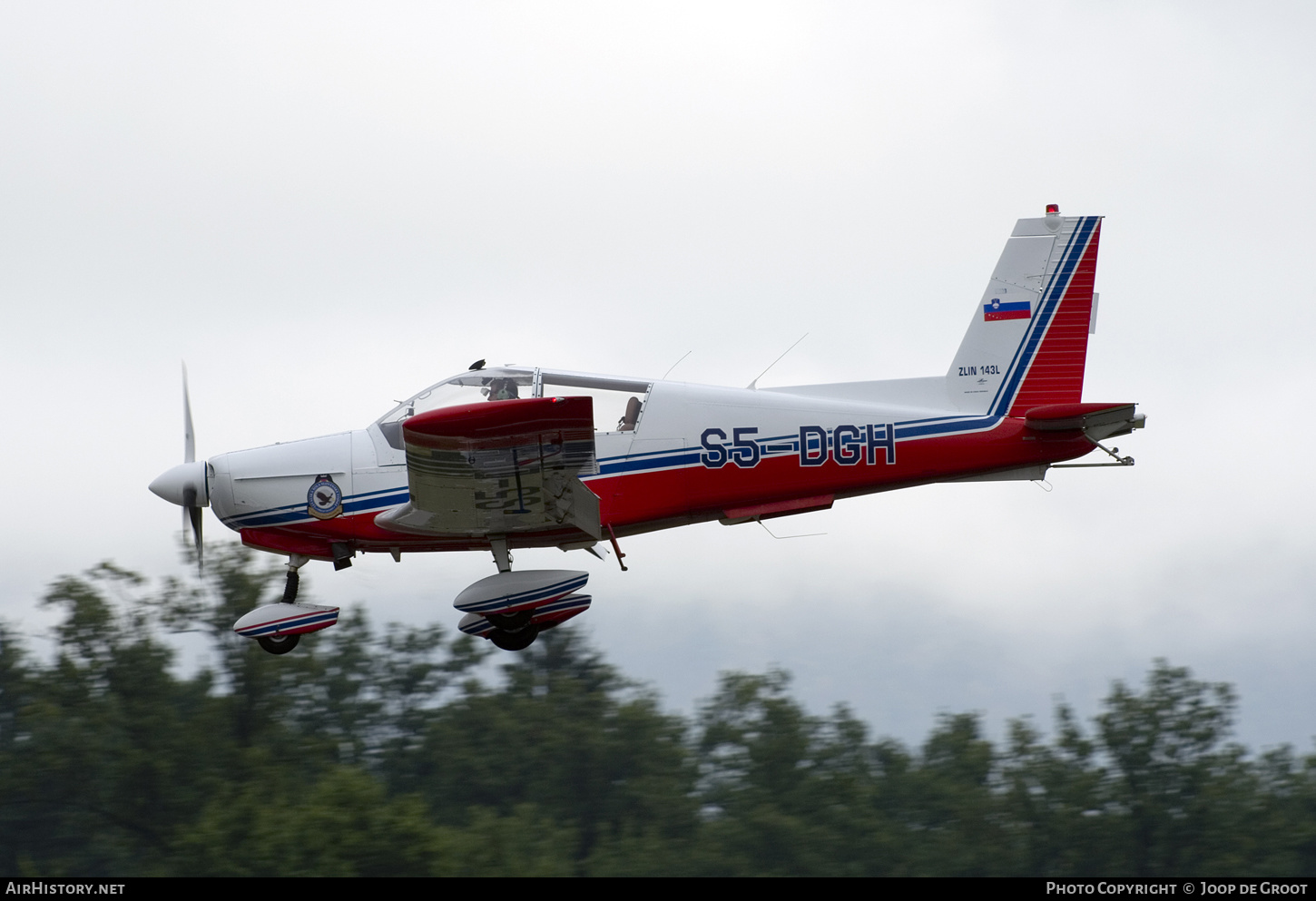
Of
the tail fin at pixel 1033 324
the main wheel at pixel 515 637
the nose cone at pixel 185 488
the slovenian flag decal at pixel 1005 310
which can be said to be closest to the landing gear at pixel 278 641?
the nose cone at pixel 185 488

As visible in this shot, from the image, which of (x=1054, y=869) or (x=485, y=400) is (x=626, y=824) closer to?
(x=1054, y=869)

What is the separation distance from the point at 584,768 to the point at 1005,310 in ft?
80.1

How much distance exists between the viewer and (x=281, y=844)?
2405cm

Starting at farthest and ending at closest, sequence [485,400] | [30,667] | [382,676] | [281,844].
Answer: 1. [382,676]
2. [30,667]
3. [281,844]
4. [485,400]

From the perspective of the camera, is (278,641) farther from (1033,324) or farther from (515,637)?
(1033,324)

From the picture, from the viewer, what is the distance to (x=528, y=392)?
11016 mm

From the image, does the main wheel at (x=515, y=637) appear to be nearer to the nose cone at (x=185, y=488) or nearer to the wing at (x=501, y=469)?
the wing at (x=501, y=469)

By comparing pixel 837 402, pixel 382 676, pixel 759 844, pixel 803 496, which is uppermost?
pixel 837 402

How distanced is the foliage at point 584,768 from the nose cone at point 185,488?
17658 millimetres

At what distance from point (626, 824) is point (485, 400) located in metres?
24.0

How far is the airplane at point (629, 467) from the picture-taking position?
→ 1116 centimetres

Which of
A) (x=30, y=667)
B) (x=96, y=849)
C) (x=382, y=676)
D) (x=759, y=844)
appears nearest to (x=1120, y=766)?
Answer: (x=759, y=844)

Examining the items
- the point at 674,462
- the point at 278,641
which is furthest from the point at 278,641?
the point at 674,462

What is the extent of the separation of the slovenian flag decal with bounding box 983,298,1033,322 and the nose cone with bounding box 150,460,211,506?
22.8 feet
